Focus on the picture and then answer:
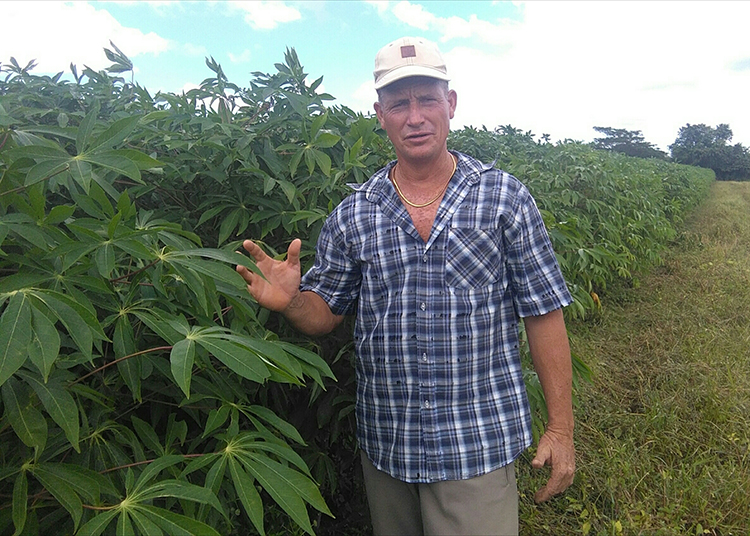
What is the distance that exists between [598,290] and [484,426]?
453 centimetres

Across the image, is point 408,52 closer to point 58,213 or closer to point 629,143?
point 58,213

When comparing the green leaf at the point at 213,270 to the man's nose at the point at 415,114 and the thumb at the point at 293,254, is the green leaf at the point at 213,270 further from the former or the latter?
the man's nose at the point at 415,114

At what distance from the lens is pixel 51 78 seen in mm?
2225

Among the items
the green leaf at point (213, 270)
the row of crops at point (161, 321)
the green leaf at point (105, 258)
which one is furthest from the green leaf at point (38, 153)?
the green leaf at point (213, 270)

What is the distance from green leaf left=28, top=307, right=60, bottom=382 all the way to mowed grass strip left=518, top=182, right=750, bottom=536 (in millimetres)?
2133

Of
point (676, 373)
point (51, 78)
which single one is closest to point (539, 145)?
point (676, 373)

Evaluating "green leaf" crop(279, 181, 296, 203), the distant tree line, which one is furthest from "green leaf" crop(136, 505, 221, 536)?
the distant tree line

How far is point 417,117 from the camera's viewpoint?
4.91 ft

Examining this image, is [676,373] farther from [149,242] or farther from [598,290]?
[149,242]

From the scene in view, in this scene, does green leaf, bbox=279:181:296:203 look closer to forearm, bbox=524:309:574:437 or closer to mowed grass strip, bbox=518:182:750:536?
forearm, bbox=524:309:574:437

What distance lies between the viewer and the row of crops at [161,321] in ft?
3.01

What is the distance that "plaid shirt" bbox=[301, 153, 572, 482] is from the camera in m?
1.43

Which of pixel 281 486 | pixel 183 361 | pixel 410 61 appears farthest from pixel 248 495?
pixel 410 61

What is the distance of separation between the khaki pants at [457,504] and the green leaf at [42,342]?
0.96 meters
